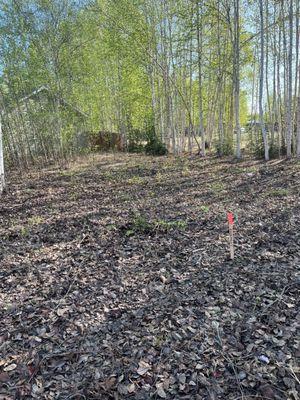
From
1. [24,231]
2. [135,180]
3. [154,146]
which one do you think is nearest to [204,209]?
[24,231]

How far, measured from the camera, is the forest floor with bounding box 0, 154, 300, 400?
1.38 meters

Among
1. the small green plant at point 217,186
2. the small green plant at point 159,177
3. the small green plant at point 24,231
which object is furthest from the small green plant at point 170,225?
the small green plant at point 159,177

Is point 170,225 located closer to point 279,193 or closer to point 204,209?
point 204,209

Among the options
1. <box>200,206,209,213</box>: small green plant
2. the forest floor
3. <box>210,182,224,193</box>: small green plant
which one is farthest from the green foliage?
<box>200,206,209,213</box>: small green plant

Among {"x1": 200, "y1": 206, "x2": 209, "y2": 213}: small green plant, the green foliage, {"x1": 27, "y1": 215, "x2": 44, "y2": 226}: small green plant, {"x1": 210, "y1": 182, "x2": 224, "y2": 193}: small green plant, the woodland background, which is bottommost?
{"x1": 200, "y1": 206, "x2": 209, "y2": 213}: small green plant

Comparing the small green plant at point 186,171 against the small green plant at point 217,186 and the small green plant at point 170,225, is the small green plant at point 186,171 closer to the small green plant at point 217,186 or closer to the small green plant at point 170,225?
Result: the small green plant at point 217,186

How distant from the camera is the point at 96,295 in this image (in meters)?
2.04

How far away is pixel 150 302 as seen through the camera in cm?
196

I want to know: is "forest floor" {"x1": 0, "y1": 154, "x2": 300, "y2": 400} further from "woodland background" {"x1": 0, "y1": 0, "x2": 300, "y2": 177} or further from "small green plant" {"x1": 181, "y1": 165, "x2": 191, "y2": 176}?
"woodland background" {"x1": 0, "y1": 0, "x2": 300, "y2": 177}

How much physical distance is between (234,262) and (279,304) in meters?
0.58

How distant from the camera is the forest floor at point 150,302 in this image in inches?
54.5

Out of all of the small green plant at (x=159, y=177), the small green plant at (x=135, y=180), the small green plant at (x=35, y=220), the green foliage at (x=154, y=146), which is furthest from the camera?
the green foliage at (x=154, y=146)

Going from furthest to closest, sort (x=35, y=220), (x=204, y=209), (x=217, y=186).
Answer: (x=217, y=186) < (x=204, y=209) < (x=35, y=220)

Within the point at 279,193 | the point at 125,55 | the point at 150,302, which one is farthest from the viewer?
the point at 125,55
